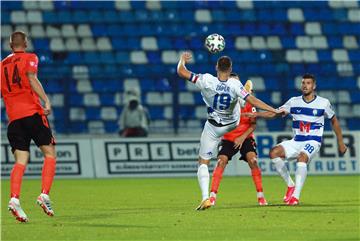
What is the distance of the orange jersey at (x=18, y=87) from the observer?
11.2 metres

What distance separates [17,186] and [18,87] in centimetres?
109

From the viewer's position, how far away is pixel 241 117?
14.2 metres

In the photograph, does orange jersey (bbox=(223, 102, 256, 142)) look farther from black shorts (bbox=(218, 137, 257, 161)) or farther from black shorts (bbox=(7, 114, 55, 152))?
black shorts (bbox=(7, 114, 55, 152))

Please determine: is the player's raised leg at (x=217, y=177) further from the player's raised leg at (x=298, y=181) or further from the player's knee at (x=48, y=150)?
the player's knee at (x=48, y=150)

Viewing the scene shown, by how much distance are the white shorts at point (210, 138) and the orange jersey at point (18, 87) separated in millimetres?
2532

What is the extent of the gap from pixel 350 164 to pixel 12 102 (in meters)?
13.4

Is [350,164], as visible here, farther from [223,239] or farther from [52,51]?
[223,239]

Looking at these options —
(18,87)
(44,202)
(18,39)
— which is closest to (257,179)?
(44,202)

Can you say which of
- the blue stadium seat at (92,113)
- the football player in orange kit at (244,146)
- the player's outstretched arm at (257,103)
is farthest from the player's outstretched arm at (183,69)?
the blue stadium seat at (92,113)

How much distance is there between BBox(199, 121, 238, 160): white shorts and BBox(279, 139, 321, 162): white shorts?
1.09m

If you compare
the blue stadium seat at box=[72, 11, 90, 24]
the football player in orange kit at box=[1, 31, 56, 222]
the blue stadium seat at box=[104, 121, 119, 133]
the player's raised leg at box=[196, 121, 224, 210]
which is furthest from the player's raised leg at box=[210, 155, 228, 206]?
the blue stadium seat at box=[72, 11, 90, 24]

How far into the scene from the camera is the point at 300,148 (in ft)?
45.5

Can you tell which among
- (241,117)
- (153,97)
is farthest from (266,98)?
(241,117)

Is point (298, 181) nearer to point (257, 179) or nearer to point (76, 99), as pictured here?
point (257, 179)
